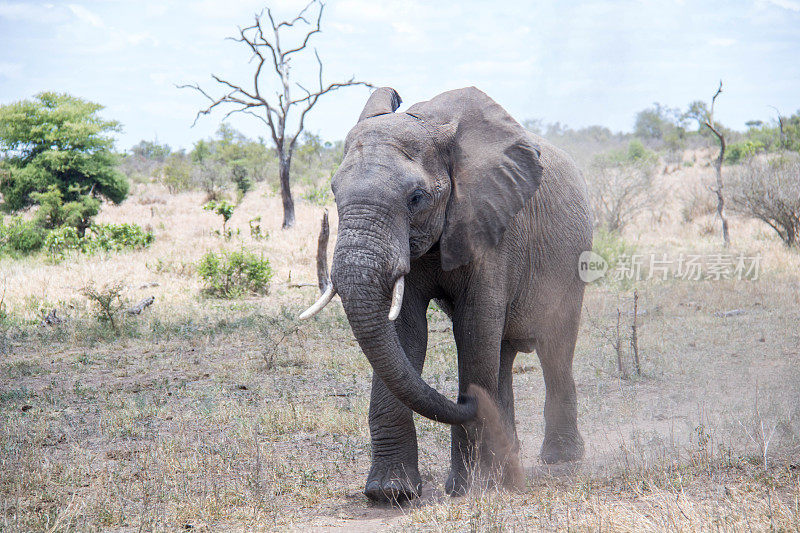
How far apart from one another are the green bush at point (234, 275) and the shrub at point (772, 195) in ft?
35.9

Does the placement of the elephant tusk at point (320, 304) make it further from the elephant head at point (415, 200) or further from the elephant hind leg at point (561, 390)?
the elephant hind leg at point (561, 390)

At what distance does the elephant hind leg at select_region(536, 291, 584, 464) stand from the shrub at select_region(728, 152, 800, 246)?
12033 millimetres

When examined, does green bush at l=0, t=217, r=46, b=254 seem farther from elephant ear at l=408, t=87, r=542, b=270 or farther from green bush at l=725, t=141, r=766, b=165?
green bush at l=725, t=141, r=766, b=165

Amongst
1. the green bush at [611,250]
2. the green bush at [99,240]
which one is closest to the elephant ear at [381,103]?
the green bush at [611,250]

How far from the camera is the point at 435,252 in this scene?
434cm

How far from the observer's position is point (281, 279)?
1486 centimetres

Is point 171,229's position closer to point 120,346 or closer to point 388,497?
point 120,346

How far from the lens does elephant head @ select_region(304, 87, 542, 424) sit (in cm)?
368

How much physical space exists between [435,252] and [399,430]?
3.72ft

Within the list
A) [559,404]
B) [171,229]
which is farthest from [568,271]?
[171,229]

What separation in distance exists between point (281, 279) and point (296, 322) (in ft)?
14.9

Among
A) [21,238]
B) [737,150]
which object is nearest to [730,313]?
[21,238]

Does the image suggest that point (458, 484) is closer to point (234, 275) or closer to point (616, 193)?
point (234, 275)

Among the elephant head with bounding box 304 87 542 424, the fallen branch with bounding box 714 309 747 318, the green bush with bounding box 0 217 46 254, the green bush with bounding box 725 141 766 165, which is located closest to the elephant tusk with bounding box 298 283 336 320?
the elephant head with bounding box 304 87 542 424
